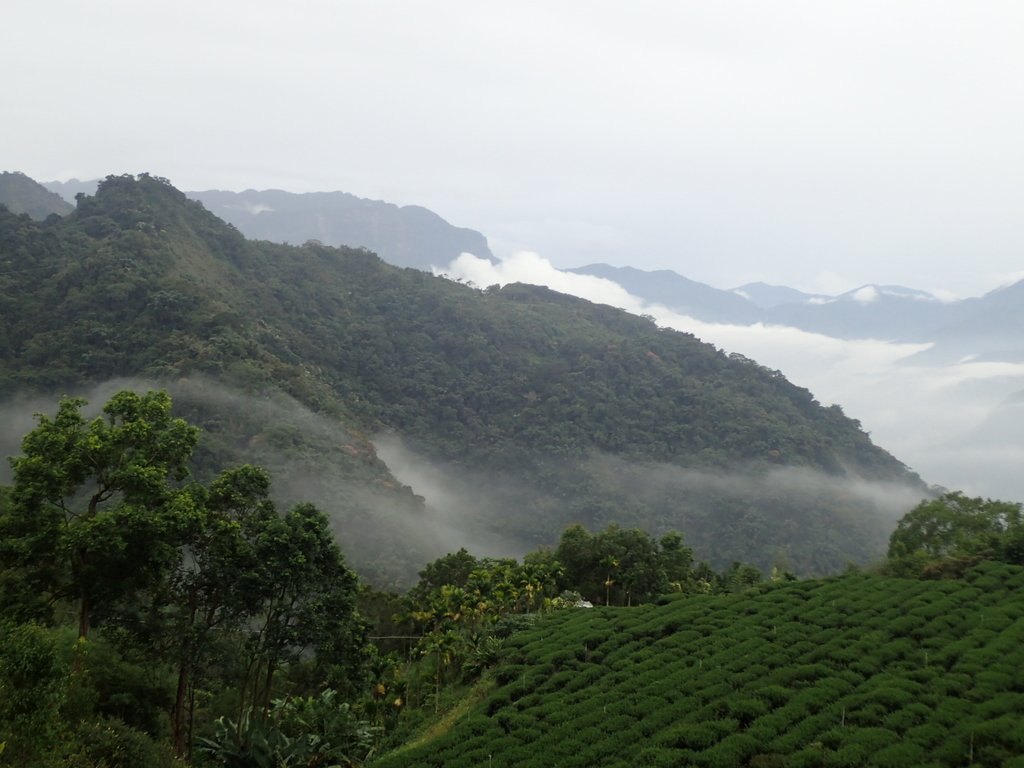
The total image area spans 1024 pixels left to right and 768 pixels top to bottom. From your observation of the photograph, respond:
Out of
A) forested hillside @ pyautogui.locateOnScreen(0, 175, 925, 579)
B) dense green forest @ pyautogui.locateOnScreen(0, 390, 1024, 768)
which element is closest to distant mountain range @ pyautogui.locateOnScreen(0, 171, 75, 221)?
forested hillside @ pyautogui.locateOnScreen(0, 175, 925, 579)

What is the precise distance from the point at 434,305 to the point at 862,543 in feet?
246

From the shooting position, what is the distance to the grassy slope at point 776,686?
1328cm

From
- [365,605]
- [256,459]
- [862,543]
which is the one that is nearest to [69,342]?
[256,459]

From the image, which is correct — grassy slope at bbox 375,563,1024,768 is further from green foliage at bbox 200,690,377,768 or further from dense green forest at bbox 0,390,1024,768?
green foliage at bbox 200,690,377,768

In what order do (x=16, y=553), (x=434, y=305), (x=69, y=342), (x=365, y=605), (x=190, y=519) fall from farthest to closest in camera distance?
1. (x=434, y=305)
2. (x=69, y=342)
3. (x=365, y=605)
4. (x=190, y=519)
5. (x=16, y=553)

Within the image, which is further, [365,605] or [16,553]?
[365,605]

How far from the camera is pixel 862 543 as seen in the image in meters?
80.5

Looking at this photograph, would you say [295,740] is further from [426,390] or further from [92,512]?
[426,390]

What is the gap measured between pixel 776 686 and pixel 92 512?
16.2 metres

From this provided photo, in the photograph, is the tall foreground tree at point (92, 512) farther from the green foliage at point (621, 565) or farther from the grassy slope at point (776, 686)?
the green foliage at point (621, 565)

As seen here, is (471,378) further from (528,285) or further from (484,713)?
(484,713)

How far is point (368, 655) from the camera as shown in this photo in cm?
2062

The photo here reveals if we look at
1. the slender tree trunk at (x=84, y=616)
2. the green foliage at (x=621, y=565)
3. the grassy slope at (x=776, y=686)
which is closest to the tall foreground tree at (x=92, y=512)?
the slender tree trunk at (x=84, y=616)

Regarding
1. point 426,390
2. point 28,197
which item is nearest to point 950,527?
point 426,390
